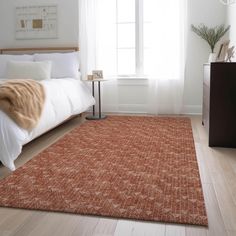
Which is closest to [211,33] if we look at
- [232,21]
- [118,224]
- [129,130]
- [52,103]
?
[232,21]

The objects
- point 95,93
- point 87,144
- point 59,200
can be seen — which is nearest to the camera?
point 59,200

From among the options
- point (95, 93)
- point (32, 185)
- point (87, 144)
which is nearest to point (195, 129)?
point (87, 144)

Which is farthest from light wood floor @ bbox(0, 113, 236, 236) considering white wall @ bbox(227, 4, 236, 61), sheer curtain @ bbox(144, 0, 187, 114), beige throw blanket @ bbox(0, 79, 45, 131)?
sheer curtain @ bbox(144, 0, 187, 114)

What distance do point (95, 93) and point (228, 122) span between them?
93.4 inches

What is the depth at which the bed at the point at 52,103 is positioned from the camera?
2.14m

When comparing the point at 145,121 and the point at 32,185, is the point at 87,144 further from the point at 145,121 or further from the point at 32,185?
the point at 145,121

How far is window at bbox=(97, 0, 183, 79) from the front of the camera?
424 cm

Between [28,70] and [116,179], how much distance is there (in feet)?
7.89

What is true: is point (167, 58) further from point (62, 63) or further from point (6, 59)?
point (6, 59)

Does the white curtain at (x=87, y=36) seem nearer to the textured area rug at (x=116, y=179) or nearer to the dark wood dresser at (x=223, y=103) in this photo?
the textured area rug at (x=116, y=179)

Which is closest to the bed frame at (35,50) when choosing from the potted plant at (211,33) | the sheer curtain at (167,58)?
the sheer curtain at (167,58)

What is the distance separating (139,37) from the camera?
4.47 m

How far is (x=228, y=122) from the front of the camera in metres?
2.68

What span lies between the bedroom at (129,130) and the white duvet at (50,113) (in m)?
0.13
